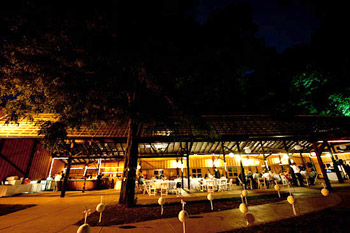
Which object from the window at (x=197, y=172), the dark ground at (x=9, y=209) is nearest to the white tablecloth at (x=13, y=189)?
the dark ground at (x=9, y=209)

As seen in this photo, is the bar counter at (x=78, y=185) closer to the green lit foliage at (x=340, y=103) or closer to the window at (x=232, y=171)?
the window at (x=232, y=171)

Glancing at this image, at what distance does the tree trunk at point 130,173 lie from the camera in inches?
225

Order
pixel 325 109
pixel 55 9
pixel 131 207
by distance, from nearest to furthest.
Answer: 1. pixel 55 9
2. pixel 131 207
3. pixel 325 109

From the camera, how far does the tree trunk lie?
18.8ft

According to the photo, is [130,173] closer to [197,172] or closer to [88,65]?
[88,65]

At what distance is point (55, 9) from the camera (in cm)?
410

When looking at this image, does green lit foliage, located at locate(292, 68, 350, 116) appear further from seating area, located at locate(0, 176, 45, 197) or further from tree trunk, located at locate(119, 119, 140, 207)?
seating area, located at locate(0, 176, 45, 197)

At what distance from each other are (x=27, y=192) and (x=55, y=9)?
15.6 meters

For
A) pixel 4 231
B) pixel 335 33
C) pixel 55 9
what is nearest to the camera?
pixel 4 231

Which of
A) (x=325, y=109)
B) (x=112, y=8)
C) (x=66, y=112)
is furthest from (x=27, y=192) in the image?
(x=325, y=109)

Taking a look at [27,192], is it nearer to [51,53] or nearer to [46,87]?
[46,87]

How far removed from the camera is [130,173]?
601cm

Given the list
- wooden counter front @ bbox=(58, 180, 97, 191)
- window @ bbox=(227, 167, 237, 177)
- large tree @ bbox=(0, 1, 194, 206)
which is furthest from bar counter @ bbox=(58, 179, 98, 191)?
window @ bbox=(227, 167, 237, 177)

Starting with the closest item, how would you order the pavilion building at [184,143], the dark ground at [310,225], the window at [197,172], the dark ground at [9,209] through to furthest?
1. the dark ground at [310,225]
2. the dark ground at [9,209]
3. the pavilion building at [184,143]
4. the window at [197,172]
